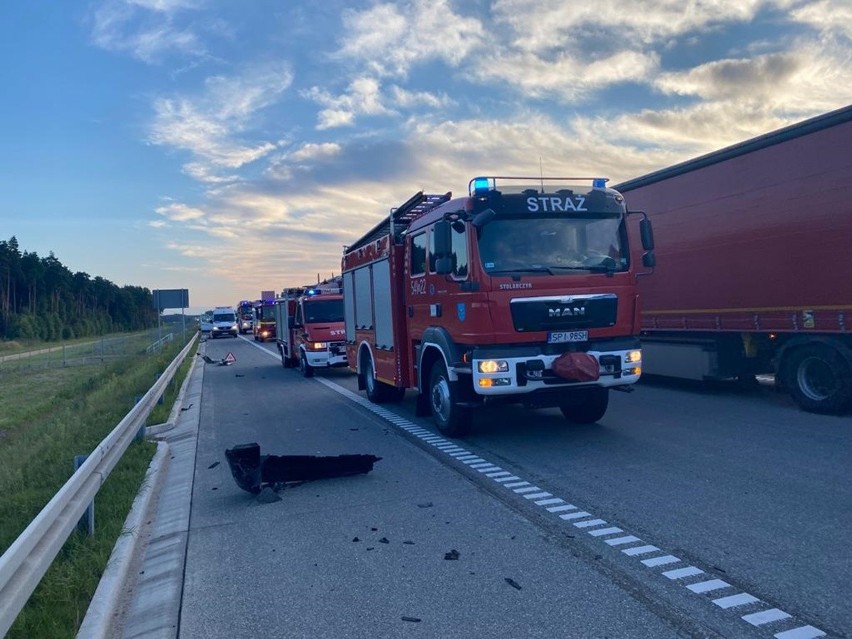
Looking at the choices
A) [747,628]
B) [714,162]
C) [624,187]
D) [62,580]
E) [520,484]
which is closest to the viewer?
[747,628]

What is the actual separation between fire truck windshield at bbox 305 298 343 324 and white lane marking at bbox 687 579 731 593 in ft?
56.2

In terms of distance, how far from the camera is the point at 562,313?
878cm

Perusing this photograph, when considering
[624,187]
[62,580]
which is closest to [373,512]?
[62,580]

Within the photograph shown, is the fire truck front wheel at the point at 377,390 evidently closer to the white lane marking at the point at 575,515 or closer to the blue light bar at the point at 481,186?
the blue light bar at the point at 481,186

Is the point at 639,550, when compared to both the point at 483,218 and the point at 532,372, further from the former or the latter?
the point at 483,218

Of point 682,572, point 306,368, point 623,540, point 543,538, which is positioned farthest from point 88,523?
point 306,368

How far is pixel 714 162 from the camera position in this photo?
41.0 feet

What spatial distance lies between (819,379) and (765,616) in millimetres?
7898

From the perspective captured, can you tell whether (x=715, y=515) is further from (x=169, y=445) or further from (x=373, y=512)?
(x=169, y=445)

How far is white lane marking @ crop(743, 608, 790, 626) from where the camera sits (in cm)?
391

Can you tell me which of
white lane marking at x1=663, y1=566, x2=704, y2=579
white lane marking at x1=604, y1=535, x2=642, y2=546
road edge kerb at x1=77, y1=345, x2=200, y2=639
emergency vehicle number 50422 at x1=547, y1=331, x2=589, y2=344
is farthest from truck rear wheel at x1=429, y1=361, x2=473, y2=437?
white lane marking at x1=663, y1=566, x2=704, y2=579

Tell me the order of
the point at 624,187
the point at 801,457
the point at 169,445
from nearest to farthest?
the point at 801,457 → the point at 169,445 → the point at 624,187

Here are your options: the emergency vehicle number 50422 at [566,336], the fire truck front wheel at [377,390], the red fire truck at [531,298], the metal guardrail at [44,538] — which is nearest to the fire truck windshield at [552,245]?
the red fire truck at [531,298]

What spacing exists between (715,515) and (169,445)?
7625 mm
